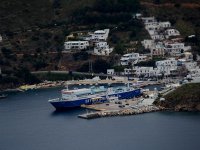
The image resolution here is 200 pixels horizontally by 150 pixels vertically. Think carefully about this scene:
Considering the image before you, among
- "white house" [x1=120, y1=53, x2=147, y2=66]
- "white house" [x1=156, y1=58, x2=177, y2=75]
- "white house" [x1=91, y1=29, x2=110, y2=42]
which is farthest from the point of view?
"white house" [x1=91, y1=29, x2=110, y2=42]

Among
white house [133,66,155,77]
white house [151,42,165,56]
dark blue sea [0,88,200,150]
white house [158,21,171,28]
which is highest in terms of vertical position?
white house [158,21,171,28]

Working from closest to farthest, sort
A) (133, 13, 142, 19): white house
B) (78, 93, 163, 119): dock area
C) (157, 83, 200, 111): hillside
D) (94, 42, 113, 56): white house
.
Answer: (157, 83, 200, 111): hillside, (78, 93, 163, 119): dock area, (94, 42, 113, 56): white house, (133, 13, 142, 19): white house

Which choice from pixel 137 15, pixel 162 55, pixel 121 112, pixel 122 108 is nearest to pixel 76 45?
pixel 137 15

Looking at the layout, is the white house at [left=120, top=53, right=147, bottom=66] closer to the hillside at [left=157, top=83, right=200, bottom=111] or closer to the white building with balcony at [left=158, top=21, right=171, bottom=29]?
the white building with balcony at [left=158, top=21, right=171, bottom=29]

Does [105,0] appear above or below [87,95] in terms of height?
above

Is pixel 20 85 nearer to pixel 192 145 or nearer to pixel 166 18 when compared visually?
pixel 166 18

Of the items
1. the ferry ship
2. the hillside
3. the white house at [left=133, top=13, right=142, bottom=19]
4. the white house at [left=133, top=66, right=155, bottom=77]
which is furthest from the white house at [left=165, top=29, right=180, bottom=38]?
the hillside

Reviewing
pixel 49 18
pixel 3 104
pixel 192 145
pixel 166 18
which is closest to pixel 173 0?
pixel 166 18
